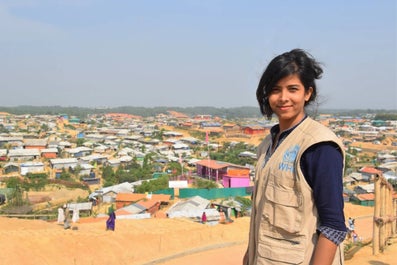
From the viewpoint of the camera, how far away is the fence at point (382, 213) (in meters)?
7.04

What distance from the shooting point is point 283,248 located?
1502 mm

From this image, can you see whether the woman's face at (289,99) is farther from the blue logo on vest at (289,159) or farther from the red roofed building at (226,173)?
the red roofed building at (226,173)

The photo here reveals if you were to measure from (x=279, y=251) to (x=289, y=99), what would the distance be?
24.3 inches

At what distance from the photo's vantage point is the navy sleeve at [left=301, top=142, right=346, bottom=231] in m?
1.35

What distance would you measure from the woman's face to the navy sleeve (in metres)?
0.22

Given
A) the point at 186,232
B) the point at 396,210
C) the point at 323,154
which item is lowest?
the point at 186,232

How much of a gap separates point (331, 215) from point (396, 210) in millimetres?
8475

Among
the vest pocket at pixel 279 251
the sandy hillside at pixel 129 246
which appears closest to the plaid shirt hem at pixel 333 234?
the vest pocket at pixel 279 251

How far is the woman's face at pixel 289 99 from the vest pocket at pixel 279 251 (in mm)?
485

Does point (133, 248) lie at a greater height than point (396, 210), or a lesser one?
lesser

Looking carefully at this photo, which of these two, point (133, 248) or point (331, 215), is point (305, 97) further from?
point (133, 248)

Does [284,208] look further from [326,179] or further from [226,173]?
[226,173]

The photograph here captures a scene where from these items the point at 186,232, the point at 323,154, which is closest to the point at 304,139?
the point at 323,154

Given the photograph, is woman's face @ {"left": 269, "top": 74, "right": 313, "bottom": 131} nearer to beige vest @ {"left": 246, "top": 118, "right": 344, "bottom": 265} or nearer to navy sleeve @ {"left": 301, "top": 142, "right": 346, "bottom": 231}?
beige vest @ {"left": 246, "top": 118, "right": 344, "bottom": 265}
